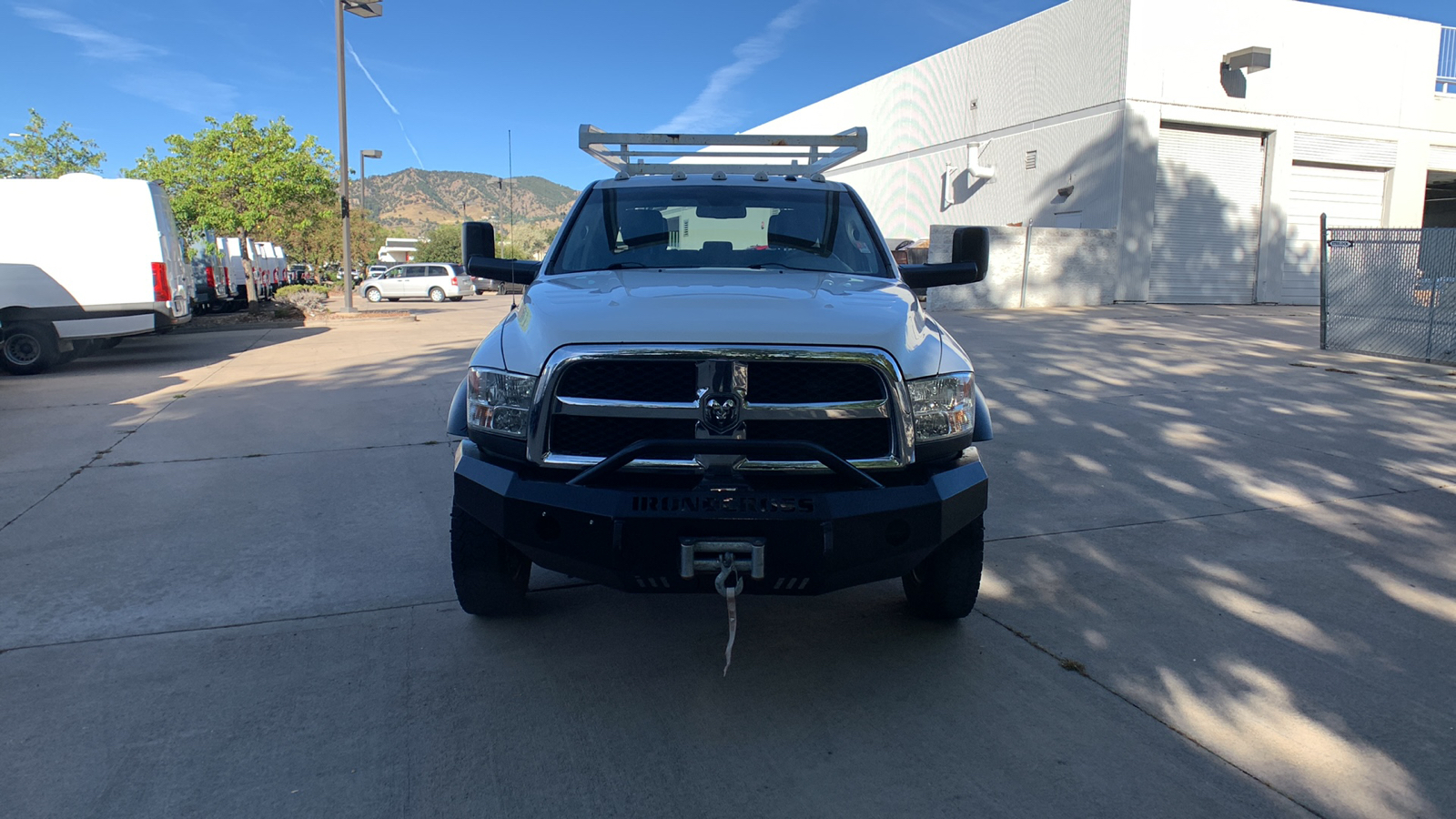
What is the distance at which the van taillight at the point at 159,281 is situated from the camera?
41.5ft

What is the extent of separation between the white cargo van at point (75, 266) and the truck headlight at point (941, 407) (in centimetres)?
1304

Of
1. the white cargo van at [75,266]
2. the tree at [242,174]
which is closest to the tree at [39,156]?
the tree at [242,174]

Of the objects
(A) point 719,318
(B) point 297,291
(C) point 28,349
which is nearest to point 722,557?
(A) point 719,318

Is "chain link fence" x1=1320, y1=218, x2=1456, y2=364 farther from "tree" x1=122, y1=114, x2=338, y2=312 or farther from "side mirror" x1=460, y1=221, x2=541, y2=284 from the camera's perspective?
"tree" x1=122, y1=114, x2=338, y2=312

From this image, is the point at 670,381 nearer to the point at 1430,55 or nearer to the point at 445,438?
the point at 445,438

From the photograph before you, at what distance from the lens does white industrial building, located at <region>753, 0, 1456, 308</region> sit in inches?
939

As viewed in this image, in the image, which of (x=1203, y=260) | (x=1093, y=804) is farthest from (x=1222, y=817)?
(x=1203, y=260)

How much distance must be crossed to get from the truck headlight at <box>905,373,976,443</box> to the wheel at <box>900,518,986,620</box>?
43 cm

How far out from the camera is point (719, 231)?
168 inches

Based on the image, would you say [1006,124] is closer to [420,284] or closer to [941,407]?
[420,284]

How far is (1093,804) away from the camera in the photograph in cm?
250

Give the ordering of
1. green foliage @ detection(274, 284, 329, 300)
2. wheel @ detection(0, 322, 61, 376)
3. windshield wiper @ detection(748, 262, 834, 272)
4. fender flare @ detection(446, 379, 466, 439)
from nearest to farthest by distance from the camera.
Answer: fender flare @ detection(446, 379, 466, 439) < windshield wiper @ detection(748, 262, 834, 272) < wheel @ detection(0, 322, 61, 376) < green foliage @ detection(274, 284, 329, 300)

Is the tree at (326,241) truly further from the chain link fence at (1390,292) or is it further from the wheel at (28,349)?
the chain link fence at (1390,292)

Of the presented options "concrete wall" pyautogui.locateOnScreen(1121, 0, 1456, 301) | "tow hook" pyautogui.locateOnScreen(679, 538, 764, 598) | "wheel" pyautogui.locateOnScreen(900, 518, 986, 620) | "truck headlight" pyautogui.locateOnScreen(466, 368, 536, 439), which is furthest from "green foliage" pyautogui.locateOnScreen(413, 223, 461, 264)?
"tow hook" pyautogui.locateOnScreen(679, 538, 764, 598)
